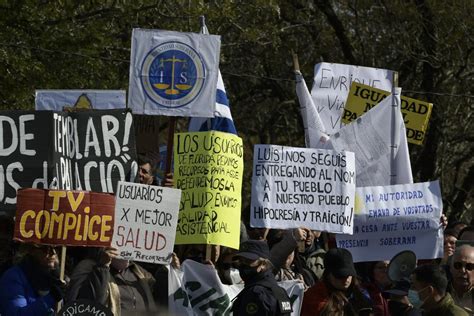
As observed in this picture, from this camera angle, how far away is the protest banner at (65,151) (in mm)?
9820

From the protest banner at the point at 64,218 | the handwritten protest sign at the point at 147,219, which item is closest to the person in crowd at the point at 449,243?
the handwritten protest sign at the point at 147,219

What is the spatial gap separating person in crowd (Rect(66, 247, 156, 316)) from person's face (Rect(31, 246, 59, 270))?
0.16 metres

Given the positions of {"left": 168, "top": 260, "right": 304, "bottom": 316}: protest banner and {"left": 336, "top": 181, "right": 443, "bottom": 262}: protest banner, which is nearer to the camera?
{"left": 168, "top": 260, "right": 304, "bottom": 316}: protest banner

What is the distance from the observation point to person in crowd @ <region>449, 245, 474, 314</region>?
9.50 meters

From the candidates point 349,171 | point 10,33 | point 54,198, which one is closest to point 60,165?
point 54,198

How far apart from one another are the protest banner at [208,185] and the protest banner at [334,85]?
308 centimetres

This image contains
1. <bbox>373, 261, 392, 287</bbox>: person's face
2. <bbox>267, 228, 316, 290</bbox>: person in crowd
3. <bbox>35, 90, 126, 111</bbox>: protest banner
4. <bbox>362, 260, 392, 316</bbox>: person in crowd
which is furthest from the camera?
<bbox>35, 90, 126, 111</bbox>: protest banner

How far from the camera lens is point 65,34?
16156 mm

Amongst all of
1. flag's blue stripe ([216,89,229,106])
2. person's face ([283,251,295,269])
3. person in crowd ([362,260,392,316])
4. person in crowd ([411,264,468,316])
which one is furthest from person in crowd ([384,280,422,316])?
flag's blue stripe ([216,89,229,106])

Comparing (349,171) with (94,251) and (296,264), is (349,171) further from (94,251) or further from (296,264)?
(94,251)

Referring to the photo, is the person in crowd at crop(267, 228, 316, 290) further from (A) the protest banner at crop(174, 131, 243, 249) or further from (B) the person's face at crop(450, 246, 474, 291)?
(B) the person's face at crop(450, 246, 474, 291)

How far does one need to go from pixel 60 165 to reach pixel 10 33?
251 inches

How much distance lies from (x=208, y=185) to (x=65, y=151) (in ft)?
3.63

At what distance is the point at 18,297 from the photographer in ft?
27.6
